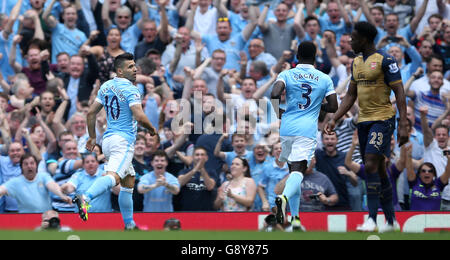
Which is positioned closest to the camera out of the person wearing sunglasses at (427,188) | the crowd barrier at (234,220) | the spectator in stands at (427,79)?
the crowd barrier at (234,220)

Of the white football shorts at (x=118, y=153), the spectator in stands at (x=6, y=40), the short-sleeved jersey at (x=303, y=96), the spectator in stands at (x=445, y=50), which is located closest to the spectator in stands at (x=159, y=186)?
the white football shorts at (x=118, y=153)

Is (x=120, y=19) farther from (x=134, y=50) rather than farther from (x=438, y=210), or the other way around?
(x=438, y=210)

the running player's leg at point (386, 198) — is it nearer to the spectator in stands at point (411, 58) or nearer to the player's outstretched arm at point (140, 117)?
the player's outstretched arm at point (140, 117)

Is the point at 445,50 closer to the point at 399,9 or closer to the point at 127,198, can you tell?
the point at 399,9

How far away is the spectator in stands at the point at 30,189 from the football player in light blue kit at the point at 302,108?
5042mm

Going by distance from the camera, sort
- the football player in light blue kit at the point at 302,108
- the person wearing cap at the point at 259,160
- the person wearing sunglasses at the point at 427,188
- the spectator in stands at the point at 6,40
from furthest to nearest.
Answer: the spectator in stands at the point at 6,40 → the person wearing cap at the point at 259,160 → the person wearing sunglasses at the point at 427,188 → the football player in light blue kit at the point at 302,108

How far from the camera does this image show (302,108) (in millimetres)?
10125

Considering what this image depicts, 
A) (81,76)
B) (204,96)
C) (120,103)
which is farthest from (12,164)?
(120,103)

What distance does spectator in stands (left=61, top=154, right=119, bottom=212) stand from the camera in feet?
43.1

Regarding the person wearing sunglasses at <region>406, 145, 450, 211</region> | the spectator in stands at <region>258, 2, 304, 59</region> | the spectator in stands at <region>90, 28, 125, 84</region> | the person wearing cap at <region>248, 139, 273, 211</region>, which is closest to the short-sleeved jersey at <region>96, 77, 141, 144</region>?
the person wearing cap at <region>248, 139, 273, 211</region>

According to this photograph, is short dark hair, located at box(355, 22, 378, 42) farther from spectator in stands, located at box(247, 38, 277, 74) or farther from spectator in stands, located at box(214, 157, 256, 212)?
spectator in stands, located at box(247, 38, 277, 74)

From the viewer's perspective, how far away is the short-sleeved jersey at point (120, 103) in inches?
393

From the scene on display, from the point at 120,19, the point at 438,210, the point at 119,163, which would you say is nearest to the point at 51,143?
the point at 120,19

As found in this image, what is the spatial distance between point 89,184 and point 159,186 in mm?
1181
